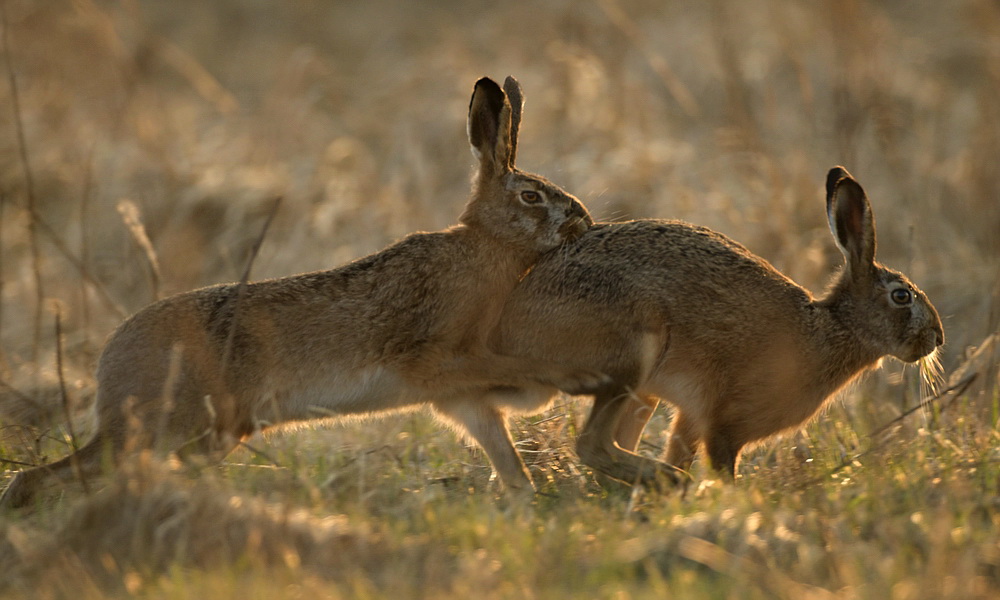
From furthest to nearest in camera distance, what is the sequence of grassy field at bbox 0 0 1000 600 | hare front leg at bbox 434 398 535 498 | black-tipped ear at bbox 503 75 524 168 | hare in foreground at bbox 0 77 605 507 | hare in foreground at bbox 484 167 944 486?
1. black-tipped ear at bbox 503 75 524 168
2. hare front leg at bbox 434 398 535 498
3. hare in foreground at bbox 484 167 944 486
4. hare in foreground at bbox 0 77 605 507
5. grassy field at bbox 0 0 1000 600

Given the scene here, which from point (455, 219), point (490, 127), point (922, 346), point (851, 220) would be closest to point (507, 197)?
point (490, 127)

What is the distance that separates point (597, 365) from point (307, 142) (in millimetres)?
5970

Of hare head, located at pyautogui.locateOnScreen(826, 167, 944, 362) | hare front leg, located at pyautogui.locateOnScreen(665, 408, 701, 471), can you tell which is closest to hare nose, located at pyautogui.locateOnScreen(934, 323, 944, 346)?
hare head, located at pyautogui.locateOnScreen(826, 167, 944, 362)

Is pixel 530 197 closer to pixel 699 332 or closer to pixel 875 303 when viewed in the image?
pixel 699 332

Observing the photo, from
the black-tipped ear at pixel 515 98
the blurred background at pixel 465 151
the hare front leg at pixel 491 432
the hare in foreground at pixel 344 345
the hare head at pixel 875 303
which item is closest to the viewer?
the hare in foreground at pixel 344 345

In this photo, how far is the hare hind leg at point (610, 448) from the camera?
466 cm

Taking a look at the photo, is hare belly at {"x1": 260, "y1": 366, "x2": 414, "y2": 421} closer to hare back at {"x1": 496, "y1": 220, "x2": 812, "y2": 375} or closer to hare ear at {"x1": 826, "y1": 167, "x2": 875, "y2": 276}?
hare back at {"x1": 496, "y1": 220, "x2": 812, "y2": 375}

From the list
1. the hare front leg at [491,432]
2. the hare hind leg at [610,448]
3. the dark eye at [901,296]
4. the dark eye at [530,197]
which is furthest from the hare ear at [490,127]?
the dark eye at [901,296]

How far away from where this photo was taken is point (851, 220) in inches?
199

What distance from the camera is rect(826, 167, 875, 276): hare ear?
4.93 meters

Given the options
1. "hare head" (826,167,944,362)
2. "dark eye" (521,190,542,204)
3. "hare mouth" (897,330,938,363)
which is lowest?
"hare mouth" (897,330,938,363)

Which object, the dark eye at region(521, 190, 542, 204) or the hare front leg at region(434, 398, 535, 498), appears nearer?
the hare front leg at region(434, 398, 535, 498)

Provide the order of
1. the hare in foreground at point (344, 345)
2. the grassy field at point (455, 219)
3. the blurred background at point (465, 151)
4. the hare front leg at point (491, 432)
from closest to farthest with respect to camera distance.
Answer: the grassy field at point (455, 219) < the hare in foreground at point (344, 345) < the hare front leg at point (491, 432) < the blurred background at point (465, 151)

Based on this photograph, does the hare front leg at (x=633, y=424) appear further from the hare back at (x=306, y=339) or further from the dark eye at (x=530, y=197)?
the dark eye at (x=530, y=197)
